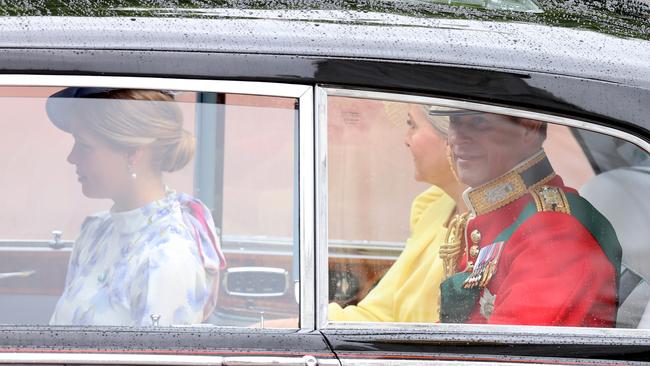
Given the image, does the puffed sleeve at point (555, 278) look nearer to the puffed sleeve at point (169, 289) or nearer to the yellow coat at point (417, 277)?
the yellow coat at point (417, 277)

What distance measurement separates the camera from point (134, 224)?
2229 mm

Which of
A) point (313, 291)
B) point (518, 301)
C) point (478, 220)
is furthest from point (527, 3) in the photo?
point (313, 291)

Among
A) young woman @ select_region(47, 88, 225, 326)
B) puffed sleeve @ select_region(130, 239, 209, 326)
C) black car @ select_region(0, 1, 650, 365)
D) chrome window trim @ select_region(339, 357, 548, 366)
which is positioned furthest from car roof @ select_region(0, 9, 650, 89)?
chrome window trim @ select_region(339, 357, 548, 366)

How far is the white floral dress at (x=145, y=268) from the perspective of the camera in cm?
214

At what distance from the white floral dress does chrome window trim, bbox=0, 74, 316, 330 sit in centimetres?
21

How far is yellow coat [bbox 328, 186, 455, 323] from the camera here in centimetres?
Result: 222

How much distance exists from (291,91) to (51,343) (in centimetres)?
69

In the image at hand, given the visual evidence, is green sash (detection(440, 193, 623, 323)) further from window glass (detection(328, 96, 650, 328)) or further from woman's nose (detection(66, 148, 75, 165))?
woman's nose (detection(66, 148, 75, 165))

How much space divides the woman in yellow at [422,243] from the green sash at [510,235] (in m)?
0.03

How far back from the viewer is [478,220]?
2297 millimetres

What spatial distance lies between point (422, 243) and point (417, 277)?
89 mm

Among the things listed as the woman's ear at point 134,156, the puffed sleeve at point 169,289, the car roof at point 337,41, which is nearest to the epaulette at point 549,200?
the car roof at point 337,41

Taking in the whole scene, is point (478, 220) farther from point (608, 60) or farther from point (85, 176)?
point (85, 176)

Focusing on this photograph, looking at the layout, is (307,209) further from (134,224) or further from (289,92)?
(134,224)
